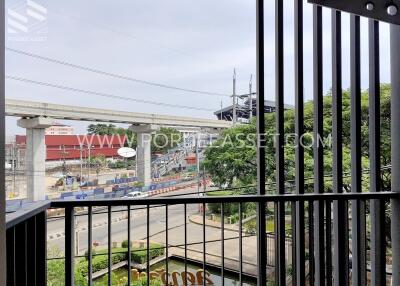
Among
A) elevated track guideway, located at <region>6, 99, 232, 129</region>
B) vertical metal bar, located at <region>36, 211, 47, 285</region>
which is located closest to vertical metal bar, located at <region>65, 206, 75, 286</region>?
vertical metal bar, located at <region>36, 211, 47, 285</region>

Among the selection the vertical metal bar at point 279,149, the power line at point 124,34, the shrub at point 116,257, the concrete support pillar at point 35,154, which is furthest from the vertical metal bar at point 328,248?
the power line at point 124,34

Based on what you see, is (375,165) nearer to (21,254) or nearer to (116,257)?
(21,254)

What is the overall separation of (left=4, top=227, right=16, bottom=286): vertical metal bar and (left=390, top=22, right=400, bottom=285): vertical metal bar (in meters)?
2.23

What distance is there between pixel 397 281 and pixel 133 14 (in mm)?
3826

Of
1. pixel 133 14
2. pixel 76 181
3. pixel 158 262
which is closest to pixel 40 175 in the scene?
pixel 76 181

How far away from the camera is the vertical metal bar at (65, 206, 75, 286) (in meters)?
1.69

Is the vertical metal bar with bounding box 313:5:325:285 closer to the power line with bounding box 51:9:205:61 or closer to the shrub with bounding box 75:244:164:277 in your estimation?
the shrub with bounding box 75:244:164:277

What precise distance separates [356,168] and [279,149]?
0.57 m

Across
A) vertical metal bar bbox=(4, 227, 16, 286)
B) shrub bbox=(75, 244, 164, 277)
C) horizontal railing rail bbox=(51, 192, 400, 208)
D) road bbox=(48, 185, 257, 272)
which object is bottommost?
shrub bbox=(75, 244, 164, 277)

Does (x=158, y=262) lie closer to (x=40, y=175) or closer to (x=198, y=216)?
(x=198, y=216)

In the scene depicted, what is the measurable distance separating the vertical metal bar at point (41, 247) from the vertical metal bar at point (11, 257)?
8.6 inches

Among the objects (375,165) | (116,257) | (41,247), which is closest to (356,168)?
(375,165)

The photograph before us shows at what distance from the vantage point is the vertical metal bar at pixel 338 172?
2.05 metres

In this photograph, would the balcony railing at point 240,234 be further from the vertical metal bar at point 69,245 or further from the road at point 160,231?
the road at point 160,231
